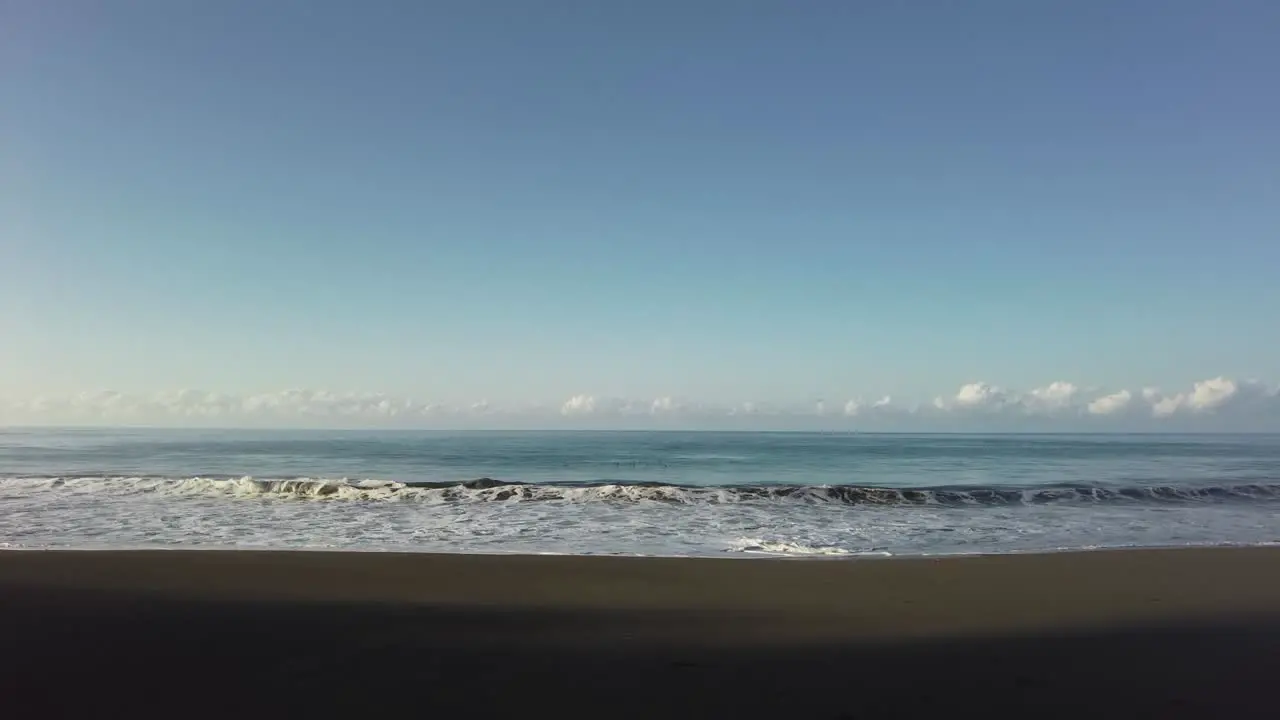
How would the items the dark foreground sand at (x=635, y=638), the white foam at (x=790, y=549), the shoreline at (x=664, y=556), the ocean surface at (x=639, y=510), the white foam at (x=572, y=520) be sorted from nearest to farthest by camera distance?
1. the dark foreground sand at (x=635, y=638)
2. the shoreline at (x=664, y=556)
3. the white foam at (x=790, y=549)
4. the white foam at (x=572, y=520)
5. the ocean surface at (x=639, y=510)

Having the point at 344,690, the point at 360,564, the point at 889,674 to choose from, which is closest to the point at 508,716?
the point at 344,690

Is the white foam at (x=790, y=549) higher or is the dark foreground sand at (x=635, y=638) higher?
the dark foreground sand at (x=635, y=638)

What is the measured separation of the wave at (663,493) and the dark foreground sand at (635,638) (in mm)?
10172

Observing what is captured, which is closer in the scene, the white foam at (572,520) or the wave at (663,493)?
the white foam at (572,520)

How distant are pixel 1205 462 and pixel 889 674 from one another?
140 feet

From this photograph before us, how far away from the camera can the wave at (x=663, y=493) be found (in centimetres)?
2056

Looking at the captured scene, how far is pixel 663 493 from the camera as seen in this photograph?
833 inches

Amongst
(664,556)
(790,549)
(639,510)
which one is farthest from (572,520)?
(790,549)

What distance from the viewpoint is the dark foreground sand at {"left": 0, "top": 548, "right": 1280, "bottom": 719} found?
497cm

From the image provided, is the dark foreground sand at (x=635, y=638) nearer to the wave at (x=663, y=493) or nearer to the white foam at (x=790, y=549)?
the white foam at (x=790, y=549)

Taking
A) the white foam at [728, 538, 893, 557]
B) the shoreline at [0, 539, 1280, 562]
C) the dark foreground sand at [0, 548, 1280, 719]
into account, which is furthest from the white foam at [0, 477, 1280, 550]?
the dark foreground sand at [0, 548, 1280, 719]

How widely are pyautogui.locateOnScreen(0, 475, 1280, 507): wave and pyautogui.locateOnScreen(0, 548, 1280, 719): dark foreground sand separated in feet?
33.4

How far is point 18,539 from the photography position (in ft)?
42.0

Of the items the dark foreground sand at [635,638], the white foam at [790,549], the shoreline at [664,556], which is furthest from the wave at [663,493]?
the dark foreground sand at [635,638]
